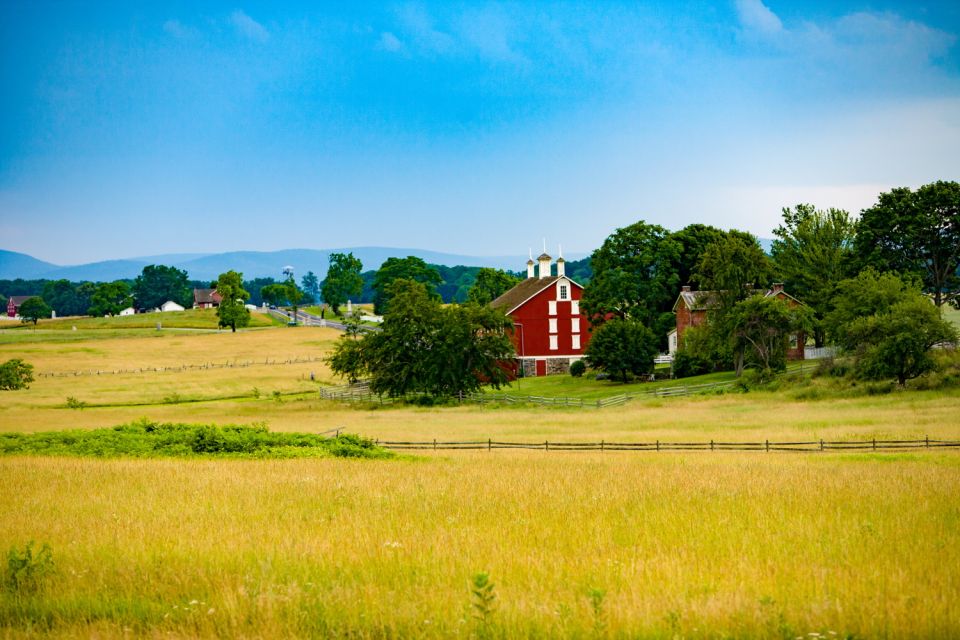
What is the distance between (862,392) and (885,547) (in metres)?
45.7

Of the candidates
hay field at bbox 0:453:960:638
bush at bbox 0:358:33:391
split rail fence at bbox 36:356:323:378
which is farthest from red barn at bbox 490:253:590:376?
hay field at bbox 0:453:960:638

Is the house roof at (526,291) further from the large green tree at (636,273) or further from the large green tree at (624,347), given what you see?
the large green tree at (624,347)

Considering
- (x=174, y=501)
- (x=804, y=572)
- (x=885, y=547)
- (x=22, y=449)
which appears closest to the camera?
(x=804, y=572)

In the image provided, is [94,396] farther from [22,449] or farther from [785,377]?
[785,377]

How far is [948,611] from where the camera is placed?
9953 millimetres

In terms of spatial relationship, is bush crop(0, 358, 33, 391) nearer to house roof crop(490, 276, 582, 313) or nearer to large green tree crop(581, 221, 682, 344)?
house roof crop(490, 276, 582, 313)

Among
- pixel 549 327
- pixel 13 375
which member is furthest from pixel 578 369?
pixel 13 375

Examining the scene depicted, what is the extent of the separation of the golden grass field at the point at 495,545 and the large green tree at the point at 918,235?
49778 mm

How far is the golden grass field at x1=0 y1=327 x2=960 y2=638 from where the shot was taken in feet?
32.9

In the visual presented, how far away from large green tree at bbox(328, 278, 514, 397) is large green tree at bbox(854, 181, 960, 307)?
32.7 metres

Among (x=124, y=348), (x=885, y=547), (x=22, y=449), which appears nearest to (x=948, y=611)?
(x=885, y=547)

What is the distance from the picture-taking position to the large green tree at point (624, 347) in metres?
71.8

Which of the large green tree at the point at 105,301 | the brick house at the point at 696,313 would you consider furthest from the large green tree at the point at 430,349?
the large green tree at the point at 105,301

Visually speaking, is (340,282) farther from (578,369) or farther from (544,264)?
(578,369)
